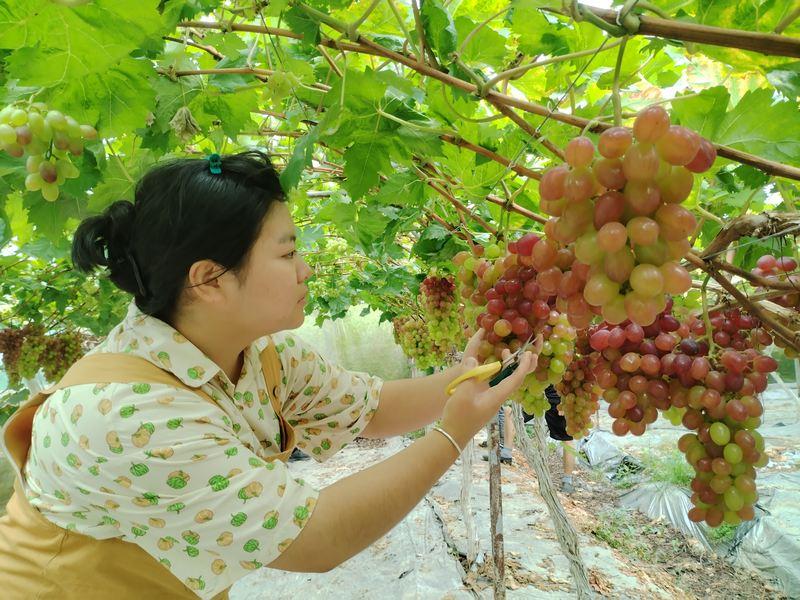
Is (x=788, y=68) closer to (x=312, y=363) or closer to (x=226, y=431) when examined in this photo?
(x=226, y=431)

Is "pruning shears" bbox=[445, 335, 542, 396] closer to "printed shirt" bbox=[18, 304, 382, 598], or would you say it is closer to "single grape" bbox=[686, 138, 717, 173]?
"printed shirt" bbox=[18, 304, 382, 598]

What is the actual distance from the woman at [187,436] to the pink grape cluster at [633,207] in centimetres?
49

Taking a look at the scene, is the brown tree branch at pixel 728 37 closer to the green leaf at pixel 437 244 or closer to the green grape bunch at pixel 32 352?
the green leaf at pixel 437 244

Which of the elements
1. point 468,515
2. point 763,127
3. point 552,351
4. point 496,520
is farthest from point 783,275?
point 468,515

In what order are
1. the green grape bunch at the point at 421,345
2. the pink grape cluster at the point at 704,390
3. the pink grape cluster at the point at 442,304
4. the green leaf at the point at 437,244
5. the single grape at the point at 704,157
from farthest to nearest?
the green grape bunch at the point at 421,345 → the pink grape cluster at the point at 442,304 → the green leaf at the point at 437,244 → the pink grape cluster at the point at 704,390 → the single grape at the point at 704,157

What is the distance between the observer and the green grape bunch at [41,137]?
0.87 meters

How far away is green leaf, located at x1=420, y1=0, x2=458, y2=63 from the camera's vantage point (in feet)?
2.93

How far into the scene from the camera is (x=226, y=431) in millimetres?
1079

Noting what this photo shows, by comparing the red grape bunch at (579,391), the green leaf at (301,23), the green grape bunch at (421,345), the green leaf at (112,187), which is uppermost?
the green leaf at (301,23)

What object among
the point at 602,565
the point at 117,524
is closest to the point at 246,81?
the point at 117,524

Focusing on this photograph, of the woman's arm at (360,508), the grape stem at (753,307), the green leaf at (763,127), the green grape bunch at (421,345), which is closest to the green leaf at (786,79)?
the green leaf at (763,127)

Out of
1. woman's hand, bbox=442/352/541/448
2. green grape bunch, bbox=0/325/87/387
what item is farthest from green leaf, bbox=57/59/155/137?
green grape bunch, bbox=0/325/87/387

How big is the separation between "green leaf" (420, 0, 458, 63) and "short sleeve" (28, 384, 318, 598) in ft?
2.73

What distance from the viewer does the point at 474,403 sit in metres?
1.11
